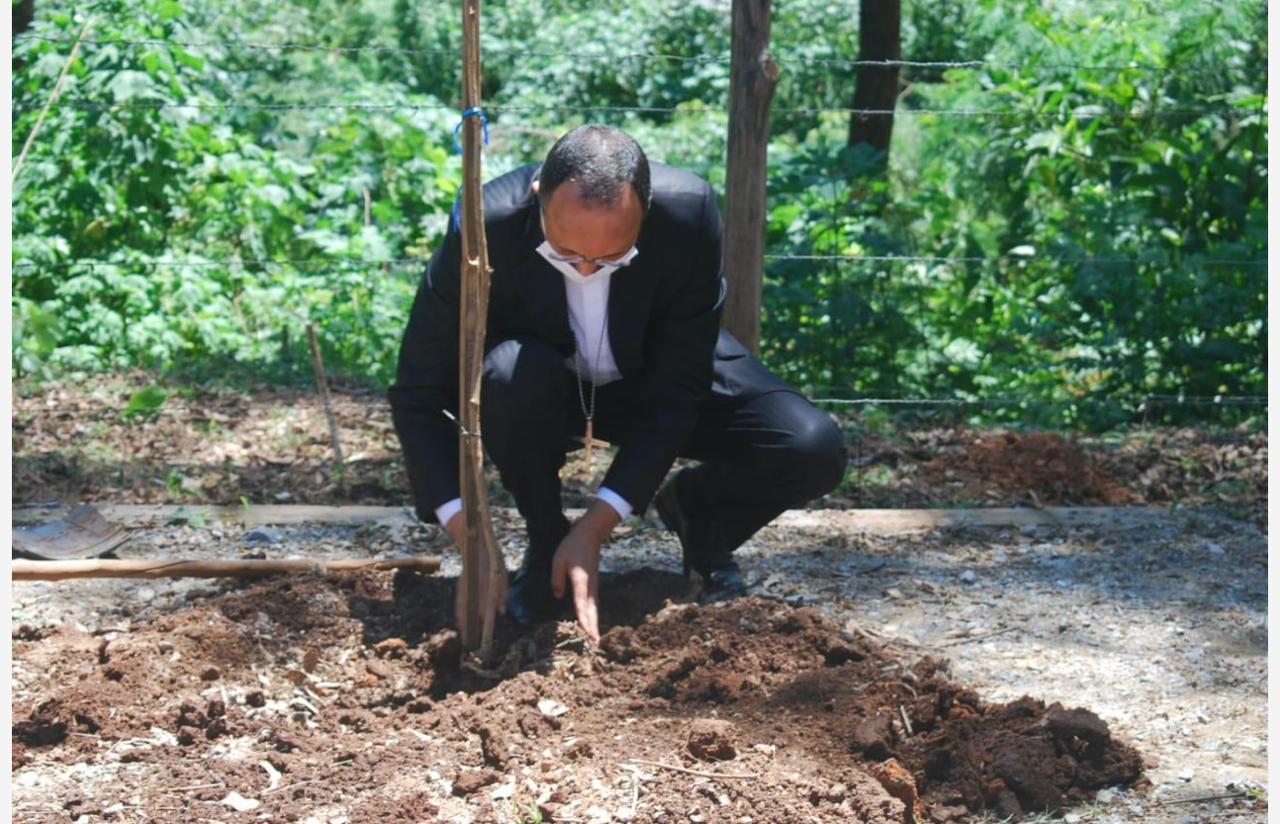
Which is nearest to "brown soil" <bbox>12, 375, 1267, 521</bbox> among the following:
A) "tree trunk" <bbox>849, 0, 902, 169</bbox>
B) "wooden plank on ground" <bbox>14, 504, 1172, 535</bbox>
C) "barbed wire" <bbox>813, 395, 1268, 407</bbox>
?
"barbed wire" <bbox>813, 395, 1268, 407</bbox>

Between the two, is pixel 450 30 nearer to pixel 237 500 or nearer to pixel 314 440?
pixel 314 440

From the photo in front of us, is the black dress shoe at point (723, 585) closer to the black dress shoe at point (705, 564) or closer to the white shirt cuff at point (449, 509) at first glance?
the black dress shoe at point (705, 564)

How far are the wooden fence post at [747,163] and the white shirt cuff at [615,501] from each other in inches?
63.4

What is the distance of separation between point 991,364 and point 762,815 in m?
4.13

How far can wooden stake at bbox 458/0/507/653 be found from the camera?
3.05 meters

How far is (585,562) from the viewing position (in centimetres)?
349

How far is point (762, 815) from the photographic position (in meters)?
2.77

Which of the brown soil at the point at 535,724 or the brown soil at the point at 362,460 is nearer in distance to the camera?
the brown soil at the point at 535,724

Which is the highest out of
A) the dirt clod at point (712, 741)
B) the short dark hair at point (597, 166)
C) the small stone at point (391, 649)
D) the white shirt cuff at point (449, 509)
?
the short dark hair at point (597, 166)

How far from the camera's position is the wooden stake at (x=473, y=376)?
305 cm

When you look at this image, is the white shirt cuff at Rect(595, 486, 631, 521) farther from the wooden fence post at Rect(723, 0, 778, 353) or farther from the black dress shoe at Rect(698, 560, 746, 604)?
the wooden fence post at Rect(723, 0, 778, 353)

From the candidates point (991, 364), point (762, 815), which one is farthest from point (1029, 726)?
point (991, 364)

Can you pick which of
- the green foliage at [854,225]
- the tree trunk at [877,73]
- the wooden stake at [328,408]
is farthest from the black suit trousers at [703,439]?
the tree trunk at [877,73]

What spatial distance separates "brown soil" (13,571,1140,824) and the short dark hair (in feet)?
3.11
